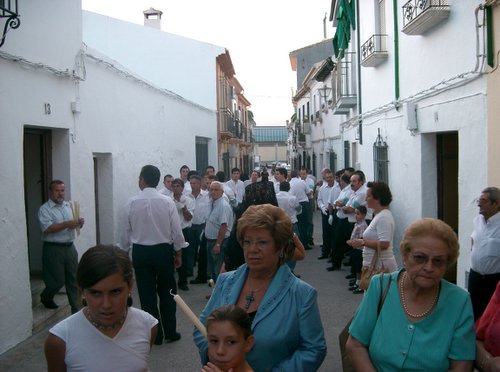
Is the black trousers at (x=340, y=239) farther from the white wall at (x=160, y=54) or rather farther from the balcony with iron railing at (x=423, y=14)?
the white wall at (x=160, y=54)

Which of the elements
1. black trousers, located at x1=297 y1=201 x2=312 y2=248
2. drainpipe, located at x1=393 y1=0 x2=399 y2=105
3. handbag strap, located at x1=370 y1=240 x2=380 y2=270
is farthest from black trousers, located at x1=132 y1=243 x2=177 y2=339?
black trousers, located at x1=297 y1=201 x2=312 y2=248

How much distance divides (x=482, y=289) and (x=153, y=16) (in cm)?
2299

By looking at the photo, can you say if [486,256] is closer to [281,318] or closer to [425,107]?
[281,318]

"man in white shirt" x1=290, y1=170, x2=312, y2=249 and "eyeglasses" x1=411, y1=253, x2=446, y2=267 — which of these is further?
"man in white shirt" x1=290, y1=170, x2=312, y2=249

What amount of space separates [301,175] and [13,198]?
32.3 feet

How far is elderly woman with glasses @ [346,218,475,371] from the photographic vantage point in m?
2.61

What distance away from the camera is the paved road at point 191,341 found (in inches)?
216

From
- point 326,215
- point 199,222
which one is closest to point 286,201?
point 199,222

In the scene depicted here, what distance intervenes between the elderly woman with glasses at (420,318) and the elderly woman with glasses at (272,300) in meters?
0.25

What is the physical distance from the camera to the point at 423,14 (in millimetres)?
6844

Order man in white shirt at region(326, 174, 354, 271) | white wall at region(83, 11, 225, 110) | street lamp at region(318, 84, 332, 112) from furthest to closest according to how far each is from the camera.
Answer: white wall at region(83, 11, 225, 110)
street lamp at region(318, 84, 332, 112)
man in white shirt at region(326, 174, 354, 271)

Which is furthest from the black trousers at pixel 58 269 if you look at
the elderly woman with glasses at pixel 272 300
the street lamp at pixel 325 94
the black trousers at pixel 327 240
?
the street lamp at pixel 325 94

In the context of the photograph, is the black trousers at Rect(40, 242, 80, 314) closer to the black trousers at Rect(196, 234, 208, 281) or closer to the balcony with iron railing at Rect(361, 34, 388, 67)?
the black trousers at Rect(196, 234, 208, 281)

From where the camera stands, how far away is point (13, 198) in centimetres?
593
